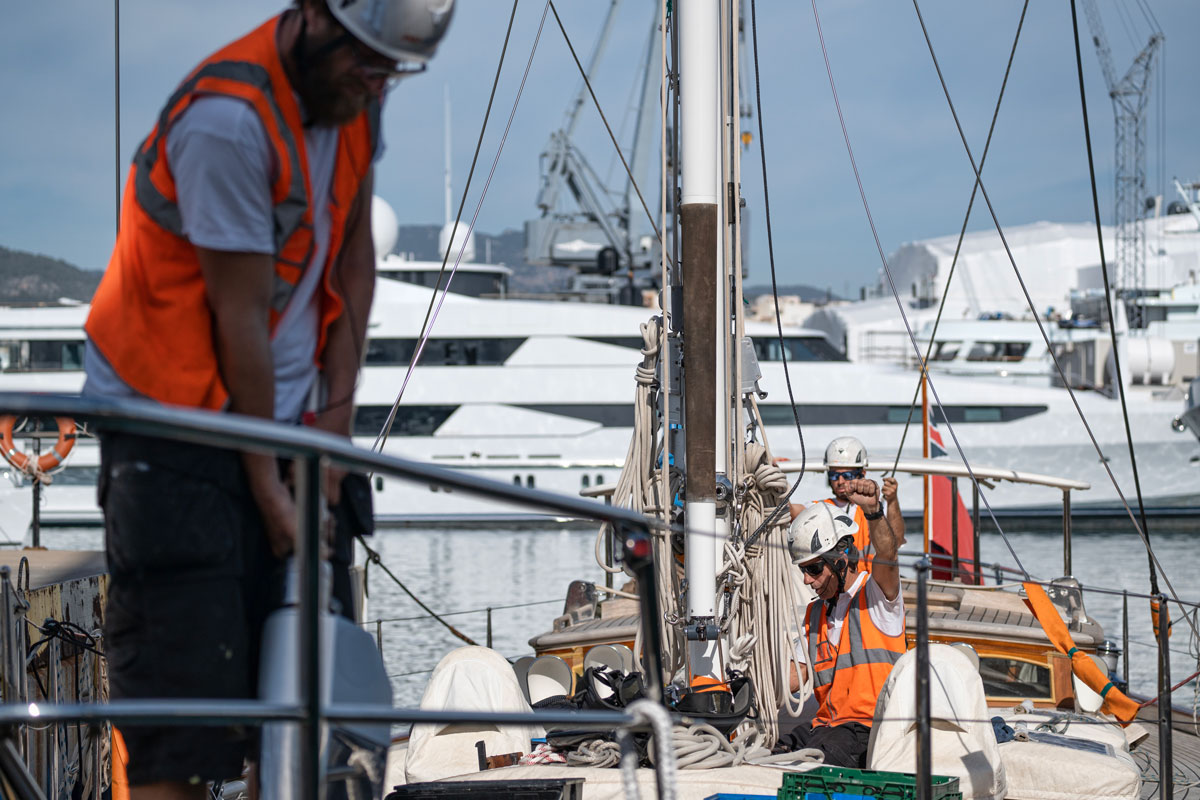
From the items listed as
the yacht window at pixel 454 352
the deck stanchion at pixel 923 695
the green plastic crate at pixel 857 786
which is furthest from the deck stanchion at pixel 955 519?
the yacht window at pixel 454 352

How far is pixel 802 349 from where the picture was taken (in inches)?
915

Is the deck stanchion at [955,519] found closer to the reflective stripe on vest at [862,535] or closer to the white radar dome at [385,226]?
the reflective stripe on vest at [862,535]

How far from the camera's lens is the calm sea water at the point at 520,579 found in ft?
37.8

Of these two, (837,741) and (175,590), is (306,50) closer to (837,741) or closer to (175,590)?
(175,590)

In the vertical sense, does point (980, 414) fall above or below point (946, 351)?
below

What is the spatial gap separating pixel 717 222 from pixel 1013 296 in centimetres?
4588

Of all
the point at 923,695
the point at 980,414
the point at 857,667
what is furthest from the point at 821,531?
the point at 980,414

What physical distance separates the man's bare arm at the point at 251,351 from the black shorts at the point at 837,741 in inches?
108

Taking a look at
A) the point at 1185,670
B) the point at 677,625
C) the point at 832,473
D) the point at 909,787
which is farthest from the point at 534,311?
the point at 909,787

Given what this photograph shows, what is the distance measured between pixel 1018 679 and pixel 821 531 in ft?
7.60

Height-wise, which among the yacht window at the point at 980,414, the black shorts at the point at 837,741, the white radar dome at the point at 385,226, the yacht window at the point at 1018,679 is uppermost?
the white radar dome at the point at 385,226

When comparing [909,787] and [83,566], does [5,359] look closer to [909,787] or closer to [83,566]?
[83,566]

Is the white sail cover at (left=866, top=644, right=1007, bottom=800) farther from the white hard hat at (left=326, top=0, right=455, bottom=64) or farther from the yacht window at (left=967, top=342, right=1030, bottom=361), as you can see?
the yacht window at (left=967, top=342, right=1030, bottom=361)

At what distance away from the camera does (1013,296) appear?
4706 centimetres
